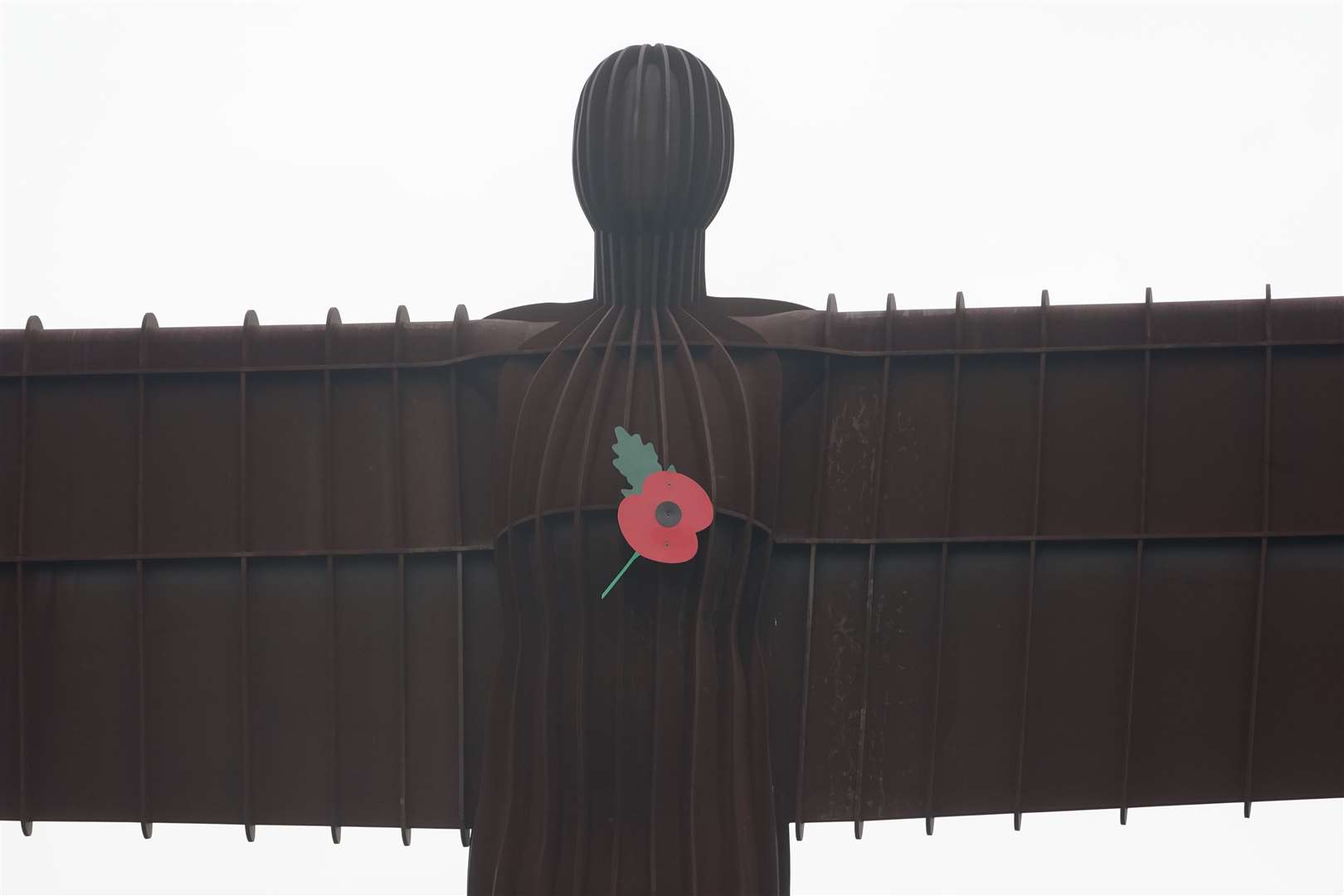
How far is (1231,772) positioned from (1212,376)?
4.67m

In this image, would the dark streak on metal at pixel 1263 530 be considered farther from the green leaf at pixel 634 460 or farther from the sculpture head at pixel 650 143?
the green leaf at pixel 634 460

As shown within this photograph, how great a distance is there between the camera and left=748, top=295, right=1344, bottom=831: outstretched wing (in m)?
22.2

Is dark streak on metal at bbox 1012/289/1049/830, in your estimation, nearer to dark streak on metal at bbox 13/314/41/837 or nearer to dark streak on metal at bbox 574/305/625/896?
dark streak on metal at bbox 574/305/625/896

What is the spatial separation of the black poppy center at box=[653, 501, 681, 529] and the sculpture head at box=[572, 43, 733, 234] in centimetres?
340

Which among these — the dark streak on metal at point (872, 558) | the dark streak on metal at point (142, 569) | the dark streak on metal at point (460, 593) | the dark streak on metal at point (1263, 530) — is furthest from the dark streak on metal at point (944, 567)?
the dark streak on metal at point (142, 569)

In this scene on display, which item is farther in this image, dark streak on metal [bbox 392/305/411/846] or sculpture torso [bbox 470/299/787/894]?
dark streak on metal [bbox 392/305/411/846]

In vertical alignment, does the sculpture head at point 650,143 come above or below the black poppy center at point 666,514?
above

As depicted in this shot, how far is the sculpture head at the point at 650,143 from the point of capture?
70.7 ft

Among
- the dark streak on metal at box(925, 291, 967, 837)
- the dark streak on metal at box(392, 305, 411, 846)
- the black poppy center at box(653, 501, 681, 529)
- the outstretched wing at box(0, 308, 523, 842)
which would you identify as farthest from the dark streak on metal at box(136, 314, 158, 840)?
the dark streak on metal at box(925, 291, 967, 837)

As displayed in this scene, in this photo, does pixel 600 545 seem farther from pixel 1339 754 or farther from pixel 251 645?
Answer: pixel 1339 754

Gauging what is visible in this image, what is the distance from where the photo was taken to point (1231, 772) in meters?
23.2

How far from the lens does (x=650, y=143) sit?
70.7 feet

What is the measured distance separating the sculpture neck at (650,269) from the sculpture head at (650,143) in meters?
0.12

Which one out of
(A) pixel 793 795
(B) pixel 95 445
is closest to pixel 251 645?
(B) pixel 95 445
